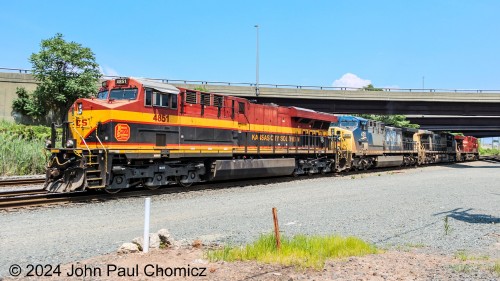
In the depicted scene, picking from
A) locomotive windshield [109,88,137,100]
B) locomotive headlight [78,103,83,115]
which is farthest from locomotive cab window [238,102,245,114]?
locomotive headlight [78,103,83,115]

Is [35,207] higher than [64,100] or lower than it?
lower

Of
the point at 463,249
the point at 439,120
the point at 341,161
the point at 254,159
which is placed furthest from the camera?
the point at 439,120

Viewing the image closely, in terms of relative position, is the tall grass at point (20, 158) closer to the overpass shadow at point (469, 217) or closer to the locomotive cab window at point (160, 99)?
the locomotive cab window at point (160, 99)

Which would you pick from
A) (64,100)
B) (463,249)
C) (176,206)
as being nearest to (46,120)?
(64,100)

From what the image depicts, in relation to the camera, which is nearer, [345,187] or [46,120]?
[345,187]

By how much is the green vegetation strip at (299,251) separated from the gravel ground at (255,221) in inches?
40.0

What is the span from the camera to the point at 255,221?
29.0 feet

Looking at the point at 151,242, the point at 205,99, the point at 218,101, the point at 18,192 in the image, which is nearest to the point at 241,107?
the point at 218,101

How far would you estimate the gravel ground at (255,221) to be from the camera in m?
6.77

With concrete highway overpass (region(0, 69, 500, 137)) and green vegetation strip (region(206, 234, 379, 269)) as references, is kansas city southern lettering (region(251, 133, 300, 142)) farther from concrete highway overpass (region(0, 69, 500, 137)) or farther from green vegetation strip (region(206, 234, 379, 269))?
concrete highway overpass (region(0, 69, 500, 137))

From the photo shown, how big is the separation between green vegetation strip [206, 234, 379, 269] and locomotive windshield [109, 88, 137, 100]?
8.07m

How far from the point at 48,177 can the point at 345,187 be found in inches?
420

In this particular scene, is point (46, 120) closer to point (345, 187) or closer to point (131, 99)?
point (131, 99)

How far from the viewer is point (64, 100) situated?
3659 cm
